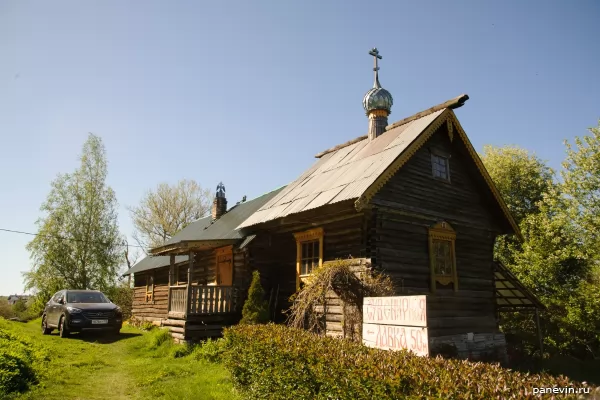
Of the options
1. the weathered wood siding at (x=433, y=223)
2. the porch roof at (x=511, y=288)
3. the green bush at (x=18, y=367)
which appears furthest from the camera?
the porch roof at (x=511, y=288)

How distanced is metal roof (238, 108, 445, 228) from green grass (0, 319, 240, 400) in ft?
16.7

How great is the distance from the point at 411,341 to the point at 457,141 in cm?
1033

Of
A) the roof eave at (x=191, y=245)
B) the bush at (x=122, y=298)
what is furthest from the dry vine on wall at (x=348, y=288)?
the bush at (x=122, y=298)

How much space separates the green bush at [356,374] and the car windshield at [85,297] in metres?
11.4

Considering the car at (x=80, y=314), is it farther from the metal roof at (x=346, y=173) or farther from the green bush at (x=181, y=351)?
the metal roof at (x=346, y=173)

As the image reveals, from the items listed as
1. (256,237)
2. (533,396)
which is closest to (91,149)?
(256,237)

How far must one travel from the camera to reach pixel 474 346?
13.2m

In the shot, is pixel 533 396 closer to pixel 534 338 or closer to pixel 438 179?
pixel 438 179

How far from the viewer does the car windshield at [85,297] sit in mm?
16969

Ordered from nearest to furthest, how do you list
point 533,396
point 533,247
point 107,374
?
point 533,396 → point 107,374 → point 533,247

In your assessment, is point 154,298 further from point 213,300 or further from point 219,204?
point 213,300

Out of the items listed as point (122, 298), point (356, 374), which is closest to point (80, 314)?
point (356, 374)

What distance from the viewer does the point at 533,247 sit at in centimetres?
2497

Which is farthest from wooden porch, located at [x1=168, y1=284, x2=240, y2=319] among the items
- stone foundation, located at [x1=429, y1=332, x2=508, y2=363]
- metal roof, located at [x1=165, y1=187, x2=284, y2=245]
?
stone foundation, located at [x1=429, y1=332, x2=508, y2=363]
